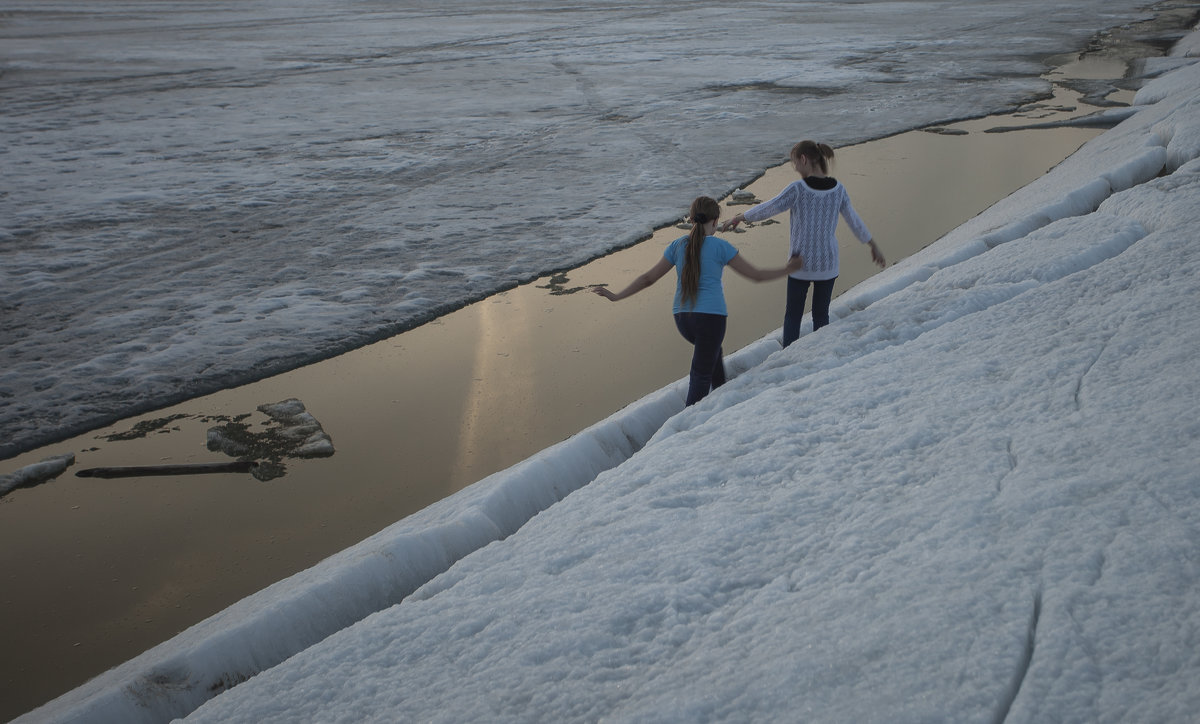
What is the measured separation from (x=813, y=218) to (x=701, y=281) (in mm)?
835

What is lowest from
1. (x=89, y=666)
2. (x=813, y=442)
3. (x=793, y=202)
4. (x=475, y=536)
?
(x=89, y=666)

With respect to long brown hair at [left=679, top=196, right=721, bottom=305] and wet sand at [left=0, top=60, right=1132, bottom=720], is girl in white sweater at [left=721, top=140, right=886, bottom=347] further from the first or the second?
wet sand at [left=0, top=60, right=1132, bottom=720]

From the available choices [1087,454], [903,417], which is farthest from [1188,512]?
[903,417]

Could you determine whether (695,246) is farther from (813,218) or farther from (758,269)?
(813,218)

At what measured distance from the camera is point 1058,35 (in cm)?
1809

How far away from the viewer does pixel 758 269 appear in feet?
12.8

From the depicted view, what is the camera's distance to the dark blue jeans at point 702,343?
372 centimetres

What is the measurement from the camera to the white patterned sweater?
4148mm

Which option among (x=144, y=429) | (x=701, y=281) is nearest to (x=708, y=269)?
(x=701, y=281)

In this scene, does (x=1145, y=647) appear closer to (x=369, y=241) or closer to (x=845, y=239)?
(x=845, y=239)

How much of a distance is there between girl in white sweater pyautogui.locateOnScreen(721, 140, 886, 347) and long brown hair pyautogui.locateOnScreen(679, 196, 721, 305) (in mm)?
512

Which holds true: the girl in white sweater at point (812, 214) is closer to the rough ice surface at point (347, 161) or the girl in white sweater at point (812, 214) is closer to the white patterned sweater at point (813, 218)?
the white patterned sweater at point (813, 218)

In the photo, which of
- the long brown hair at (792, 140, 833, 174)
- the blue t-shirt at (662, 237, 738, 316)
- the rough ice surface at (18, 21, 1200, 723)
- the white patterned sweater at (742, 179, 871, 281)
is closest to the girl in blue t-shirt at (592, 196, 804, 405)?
the blue t-shirt at (662, 237, 738, 316)

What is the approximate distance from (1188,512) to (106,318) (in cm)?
556
